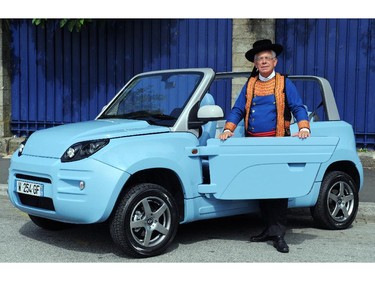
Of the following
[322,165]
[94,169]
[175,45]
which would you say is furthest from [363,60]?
[94,169]

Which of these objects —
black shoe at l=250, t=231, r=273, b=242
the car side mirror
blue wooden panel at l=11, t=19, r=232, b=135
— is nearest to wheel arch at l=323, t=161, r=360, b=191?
black shoe at l=250, t=231, r=273, b=242

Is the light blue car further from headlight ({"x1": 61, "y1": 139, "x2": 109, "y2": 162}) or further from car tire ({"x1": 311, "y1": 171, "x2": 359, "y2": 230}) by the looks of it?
car tire ({"x1": 311, "y1": 171, "x2": 359, "y2": 230})

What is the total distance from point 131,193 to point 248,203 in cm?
126

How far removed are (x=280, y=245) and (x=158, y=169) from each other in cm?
130

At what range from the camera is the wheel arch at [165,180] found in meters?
4.84

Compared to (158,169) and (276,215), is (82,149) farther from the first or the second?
(276,215)

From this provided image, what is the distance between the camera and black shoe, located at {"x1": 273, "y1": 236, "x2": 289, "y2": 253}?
501 cm

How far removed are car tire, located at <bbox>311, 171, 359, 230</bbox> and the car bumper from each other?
2289 mm

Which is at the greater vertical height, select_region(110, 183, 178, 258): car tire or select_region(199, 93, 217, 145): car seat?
select_region(199, 93, 217, 145): car seat

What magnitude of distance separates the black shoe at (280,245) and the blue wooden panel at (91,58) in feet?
17.2

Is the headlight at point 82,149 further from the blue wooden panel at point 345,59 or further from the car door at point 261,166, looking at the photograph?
the blue wooden panel at point 345,59

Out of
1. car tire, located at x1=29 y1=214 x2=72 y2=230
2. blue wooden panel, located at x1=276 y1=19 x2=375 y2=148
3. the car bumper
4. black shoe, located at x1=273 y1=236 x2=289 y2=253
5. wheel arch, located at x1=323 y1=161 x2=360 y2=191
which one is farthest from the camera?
blue wooden panel, located at x1=276 y1=19 x2=375 y2=148

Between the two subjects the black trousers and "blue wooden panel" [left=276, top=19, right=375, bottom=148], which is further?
"blue wooden panel" [left=276, top=19, right=375, bottom=148]

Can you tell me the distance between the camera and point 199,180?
5055 millimetres
